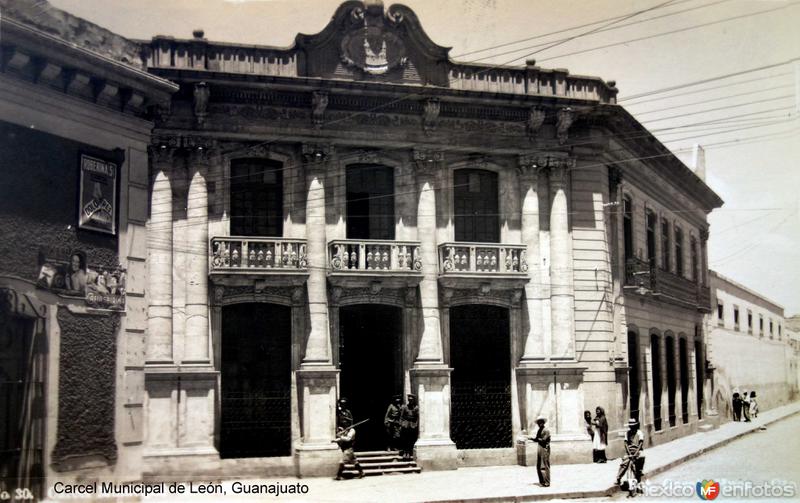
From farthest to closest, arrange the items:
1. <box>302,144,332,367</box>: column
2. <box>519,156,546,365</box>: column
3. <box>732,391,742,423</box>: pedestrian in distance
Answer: <box>732,391,742,423</box>: pedestrian in distance → <box>519,156,546,365</box>: column → <box>302,144,332,367</box>: column

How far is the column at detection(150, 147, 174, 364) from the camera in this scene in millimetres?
20062

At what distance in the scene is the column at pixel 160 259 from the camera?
20.1 meters

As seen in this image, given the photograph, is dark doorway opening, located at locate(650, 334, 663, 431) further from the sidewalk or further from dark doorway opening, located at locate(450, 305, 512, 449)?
dark doorway opening, located at locate(450, 305, 512, 449)

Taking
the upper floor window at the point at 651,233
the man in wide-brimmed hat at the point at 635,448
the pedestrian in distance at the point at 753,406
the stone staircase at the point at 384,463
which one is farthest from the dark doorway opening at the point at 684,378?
the man in wide-brimmed hat at the point at 635,448

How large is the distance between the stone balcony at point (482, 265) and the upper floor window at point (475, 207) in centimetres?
73

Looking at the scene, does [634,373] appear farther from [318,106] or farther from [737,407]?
[737,407]

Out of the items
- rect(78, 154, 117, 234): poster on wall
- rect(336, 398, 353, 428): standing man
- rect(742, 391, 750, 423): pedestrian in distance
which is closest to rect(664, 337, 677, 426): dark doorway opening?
rect(742, 391, 750, 423): pedestrian in distance

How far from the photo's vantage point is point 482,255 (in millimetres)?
22156

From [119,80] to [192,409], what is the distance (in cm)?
832

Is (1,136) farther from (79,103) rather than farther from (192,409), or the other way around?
(192,409)

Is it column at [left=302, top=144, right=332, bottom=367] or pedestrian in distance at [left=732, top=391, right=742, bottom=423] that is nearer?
column at [left=302, top=144, right=332, bottom=367]

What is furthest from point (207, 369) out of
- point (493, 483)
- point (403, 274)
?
point (493, 483)

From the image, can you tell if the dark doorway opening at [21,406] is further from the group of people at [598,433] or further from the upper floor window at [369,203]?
the group of people at [598,433]

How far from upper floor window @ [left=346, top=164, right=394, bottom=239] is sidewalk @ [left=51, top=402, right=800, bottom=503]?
5897mm
